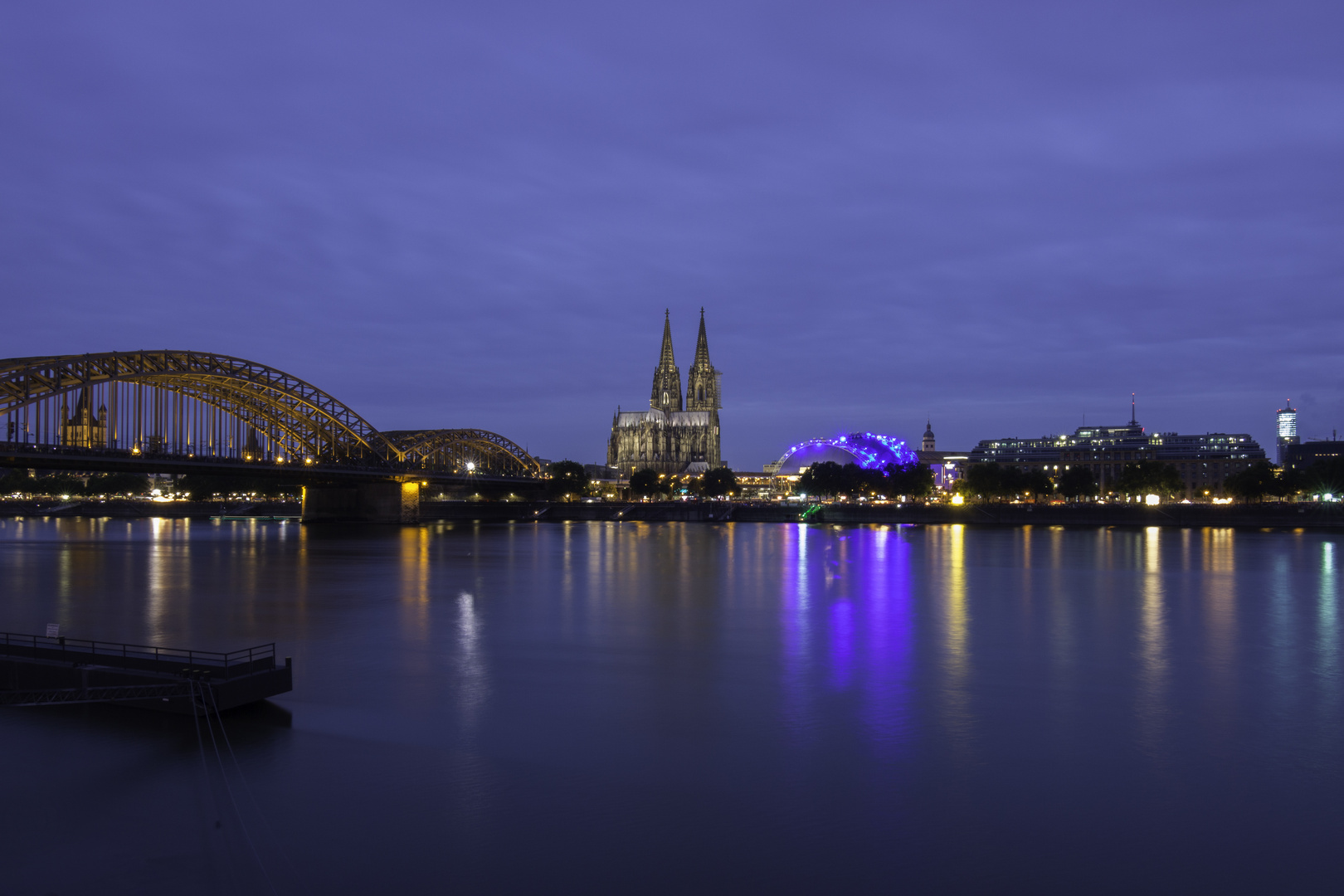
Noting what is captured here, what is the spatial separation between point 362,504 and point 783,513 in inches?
1777

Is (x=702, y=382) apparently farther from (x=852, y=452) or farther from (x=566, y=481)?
(x=566, y=481)

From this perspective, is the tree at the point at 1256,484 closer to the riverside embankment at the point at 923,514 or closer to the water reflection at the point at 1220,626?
the riverside embankment at the point at 923,514

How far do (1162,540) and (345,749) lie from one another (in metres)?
66.3

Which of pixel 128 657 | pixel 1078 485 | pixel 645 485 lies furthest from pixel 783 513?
pixel 128 657

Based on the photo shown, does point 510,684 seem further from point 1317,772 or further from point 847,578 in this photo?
point 847,578

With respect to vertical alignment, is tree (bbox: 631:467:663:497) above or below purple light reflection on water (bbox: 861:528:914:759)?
above

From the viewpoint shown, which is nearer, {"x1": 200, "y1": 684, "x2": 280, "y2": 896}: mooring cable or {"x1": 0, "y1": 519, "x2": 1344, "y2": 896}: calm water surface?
{"x1": 200, "y1": 684, "x2": 280, "y2": 896}: mooring cable

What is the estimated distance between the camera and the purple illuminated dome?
6235 inches

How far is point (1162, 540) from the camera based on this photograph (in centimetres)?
6862

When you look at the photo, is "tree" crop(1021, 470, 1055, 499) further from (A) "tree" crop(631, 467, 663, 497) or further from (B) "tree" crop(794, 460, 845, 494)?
(A) "tree" crop(631, 467, 663, 497)

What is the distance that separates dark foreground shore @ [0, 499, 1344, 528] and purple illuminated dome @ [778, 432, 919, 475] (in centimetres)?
4203

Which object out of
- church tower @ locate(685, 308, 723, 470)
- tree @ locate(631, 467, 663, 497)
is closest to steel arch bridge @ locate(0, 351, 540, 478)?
tree @ locate(631, 467, 663, 497)

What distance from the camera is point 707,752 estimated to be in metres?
15.4

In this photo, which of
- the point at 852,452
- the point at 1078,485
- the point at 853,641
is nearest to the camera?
the point at 853,641
